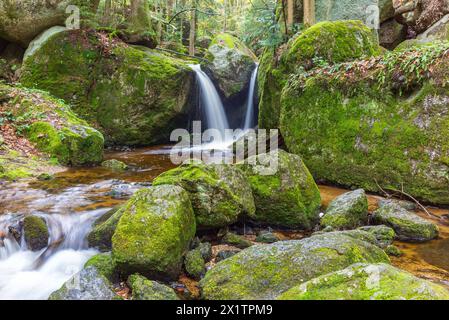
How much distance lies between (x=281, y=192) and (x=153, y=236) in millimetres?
2309

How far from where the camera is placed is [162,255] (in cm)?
340

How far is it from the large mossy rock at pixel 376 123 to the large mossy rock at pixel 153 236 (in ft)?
15.0

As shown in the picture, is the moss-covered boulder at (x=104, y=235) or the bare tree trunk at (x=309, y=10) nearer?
the moss-covered boulder at (x=104, y=235)

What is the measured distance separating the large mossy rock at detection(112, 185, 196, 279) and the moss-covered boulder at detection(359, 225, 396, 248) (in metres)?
2.61

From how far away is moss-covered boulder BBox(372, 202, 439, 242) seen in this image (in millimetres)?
4723

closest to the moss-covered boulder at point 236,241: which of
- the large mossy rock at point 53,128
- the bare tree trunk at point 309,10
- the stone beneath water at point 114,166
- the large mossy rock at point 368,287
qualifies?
the large mossy rock at point 368,287

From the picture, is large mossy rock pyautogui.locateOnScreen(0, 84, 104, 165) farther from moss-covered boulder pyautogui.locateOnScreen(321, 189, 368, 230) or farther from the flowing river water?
moss-covered boulder pyautogui.locateOnScreen(321, 189, 368, 230)

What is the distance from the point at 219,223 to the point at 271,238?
78 cm

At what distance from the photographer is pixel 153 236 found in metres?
3.46

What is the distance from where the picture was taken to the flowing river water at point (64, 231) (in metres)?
3.79

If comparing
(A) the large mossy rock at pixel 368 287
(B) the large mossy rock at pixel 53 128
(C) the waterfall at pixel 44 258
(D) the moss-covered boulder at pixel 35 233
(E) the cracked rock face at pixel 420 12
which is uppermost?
(E) the cracked rock face at pixel 420 12

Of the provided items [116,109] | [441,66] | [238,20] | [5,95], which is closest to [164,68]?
[116,109]

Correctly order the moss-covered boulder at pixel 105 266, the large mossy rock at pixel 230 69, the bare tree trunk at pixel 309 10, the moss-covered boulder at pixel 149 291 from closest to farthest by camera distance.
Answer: the moss-covered boulder at pixel 149 291 → the moss-covered boulder at pixel 105 266 → the bare tree trunk at pixel 309 10 → the large mossy rock at pixel 230 69

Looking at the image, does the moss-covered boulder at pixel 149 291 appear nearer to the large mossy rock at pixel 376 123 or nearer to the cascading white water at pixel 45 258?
the cascading white water at pixel 45 258
